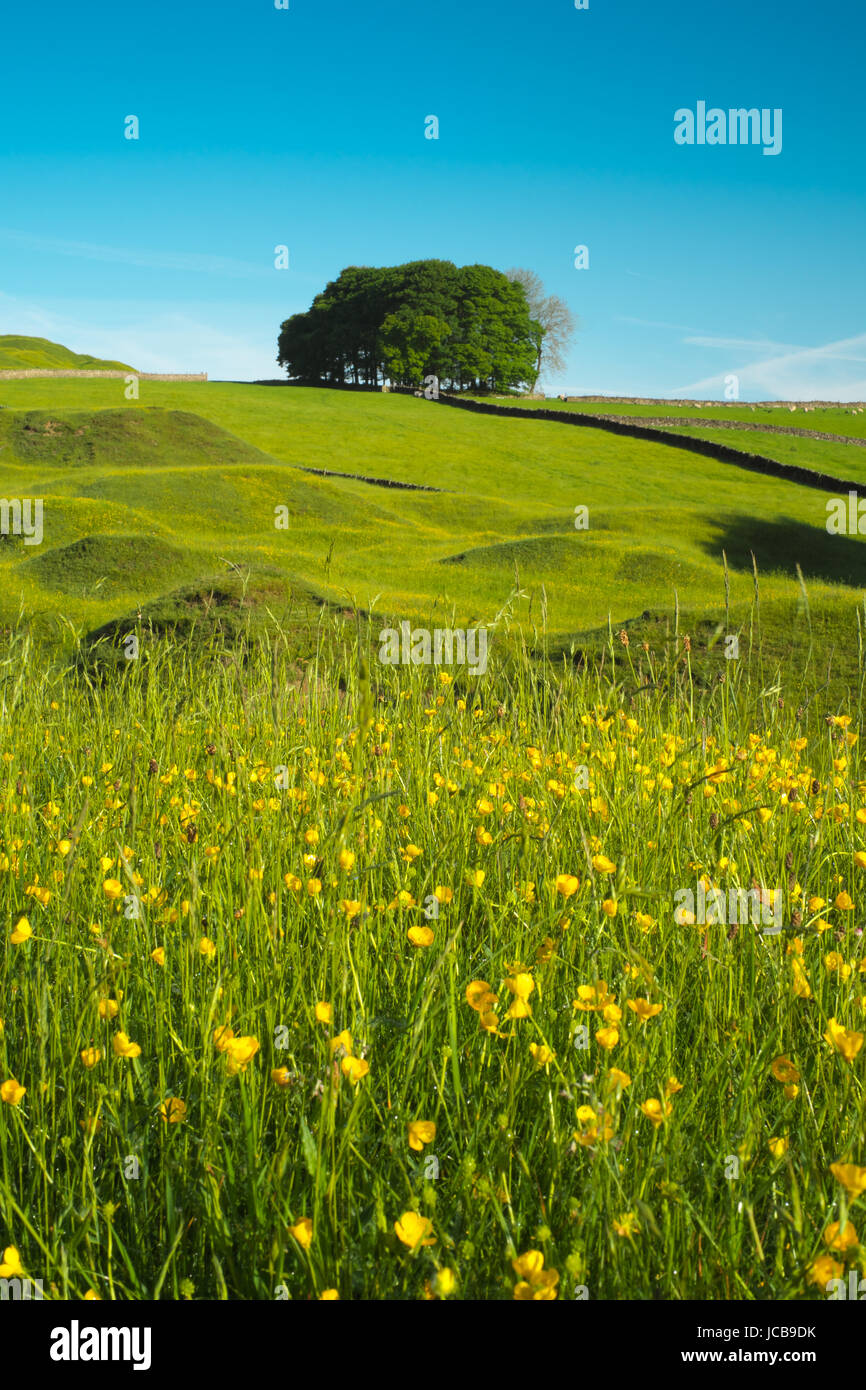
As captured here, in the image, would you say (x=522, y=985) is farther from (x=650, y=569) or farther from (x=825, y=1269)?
(x=650, y=569)

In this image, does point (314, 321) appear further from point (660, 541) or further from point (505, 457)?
point (660, 541)

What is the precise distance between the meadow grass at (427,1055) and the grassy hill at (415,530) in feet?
3.25

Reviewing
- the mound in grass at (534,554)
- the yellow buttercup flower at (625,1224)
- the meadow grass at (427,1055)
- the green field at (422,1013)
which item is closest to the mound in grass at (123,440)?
the mound in grass at (534,554)

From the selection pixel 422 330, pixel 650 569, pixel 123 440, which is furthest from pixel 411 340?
pixel 650 569

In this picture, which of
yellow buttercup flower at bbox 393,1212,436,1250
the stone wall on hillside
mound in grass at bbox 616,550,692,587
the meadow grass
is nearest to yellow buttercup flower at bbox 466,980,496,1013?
the meadow grass

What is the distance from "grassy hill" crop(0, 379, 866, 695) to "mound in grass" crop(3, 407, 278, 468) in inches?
4.2

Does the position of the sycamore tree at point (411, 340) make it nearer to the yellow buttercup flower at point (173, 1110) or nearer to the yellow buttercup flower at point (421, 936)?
the yellow buttercup flower at point (421, 936)

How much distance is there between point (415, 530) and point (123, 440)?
13.9 meters

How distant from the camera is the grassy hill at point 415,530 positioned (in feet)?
37.8

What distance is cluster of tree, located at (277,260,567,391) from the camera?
74.4m

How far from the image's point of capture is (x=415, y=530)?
25375 mm

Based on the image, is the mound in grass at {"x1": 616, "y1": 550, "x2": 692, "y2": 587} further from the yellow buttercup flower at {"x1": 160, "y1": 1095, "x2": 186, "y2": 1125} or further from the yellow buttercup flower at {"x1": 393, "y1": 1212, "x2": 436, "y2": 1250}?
the yellow buttercup flower at {"x1": 393, "y1": 1212, "x2": 436, "y2": 1250}
